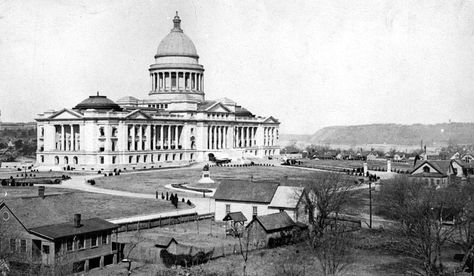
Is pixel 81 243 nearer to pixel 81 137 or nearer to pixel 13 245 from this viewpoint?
pixel 13 245

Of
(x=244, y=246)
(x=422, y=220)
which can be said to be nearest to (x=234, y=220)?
(x=244, y=246)

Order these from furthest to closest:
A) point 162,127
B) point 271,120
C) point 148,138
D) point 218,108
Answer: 1. point 271,120
2. point 218,108
3. point 162,127
4. point 148,138

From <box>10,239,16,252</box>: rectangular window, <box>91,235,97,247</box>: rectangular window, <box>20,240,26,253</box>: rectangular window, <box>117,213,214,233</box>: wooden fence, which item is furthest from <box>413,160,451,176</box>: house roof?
<box>10,239,16,252</box>: rectangular window

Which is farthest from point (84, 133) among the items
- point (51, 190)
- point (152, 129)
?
point (51, 190)

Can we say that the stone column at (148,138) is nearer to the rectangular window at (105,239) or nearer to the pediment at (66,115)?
the pediment at (66,115)

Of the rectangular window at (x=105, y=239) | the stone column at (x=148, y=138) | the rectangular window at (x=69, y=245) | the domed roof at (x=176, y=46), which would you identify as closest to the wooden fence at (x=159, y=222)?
the rectangular window at (x=105, y=239)

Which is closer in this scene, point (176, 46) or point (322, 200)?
point (322, 200)
